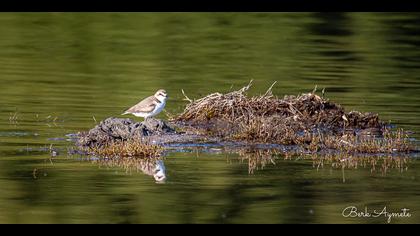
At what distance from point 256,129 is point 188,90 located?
29.1 ft

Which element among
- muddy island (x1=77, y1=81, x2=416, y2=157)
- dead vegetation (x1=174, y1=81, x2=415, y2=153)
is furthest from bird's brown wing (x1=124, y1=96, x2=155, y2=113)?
dead vegetation (x1=174, y1=81, x2=415, y2=153)

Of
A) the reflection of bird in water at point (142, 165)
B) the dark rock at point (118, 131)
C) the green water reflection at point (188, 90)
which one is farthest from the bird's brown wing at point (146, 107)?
the reflection of bird in water at point (142, 165)

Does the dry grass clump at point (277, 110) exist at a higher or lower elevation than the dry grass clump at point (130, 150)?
lower

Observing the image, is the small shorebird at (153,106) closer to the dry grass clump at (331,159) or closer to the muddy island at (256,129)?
the muddy island at (256,129)

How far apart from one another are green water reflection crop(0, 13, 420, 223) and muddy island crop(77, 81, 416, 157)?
0.72 meters

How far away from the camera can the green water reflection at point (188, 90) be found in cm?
1762

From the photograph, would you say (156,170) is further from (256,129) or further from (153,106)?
(153,106)

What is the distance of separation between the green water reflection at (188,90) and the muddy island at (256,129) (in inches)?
28.3

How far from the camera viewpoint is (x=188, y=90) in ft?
101

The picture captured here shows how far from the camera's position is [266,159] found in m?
21.0

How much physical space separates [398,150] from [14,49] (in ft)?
67.0

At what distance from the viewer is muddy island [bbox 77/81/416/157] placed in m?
21.4
